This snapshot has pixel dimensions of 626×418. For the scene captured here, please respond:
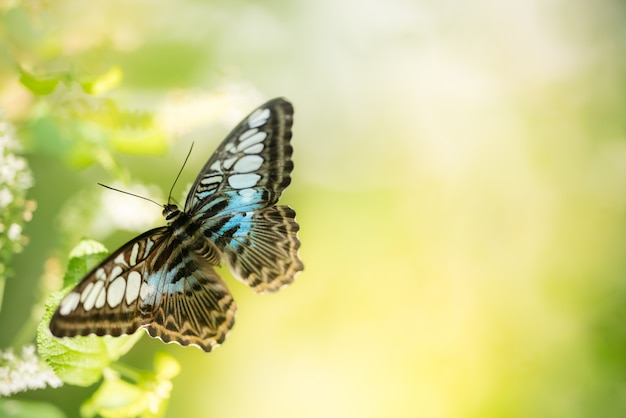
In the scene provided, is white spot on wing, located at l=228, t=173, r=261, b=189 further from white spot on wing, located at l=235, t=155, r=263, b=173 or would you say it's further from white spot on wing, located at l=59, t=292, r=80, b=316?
white spot on wing, located at l=59, t=292, r=80, b=316

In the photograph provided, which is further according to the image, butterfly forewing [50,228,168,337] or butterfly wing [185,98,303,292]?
butterfly wing [185,98,303,292]

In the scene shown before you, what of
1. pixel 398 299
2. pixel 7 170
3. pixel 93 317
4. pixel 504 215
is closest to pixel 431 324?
pixel 398 299

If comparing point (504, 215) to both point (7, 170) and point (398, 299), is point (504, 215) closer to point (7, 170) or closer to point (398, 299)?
point (398, 299)

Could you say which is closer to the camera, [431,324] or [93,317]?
[93,317]

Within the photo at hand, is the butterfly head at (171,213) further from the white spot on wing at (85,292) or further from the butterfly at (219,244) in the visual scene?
the white spot on wing at (85,292)

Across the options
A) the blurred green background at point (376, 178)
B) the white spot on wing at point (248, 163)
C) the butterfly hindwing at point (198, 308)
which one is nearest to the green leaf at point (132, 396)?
the blurred green background at point (376, 178)

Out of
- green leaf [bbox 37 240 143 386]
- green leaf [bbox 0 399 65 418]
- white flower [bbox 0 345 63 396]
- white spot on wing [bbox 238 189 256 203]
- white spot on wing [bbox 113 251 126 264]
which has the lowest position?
green leaf [bbox 0 399 65 418]

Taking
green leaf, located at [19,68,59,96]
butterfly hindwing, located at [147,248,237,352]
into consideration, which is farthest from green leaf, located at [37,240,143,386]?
green leaf, located at [19,68,59,96]
